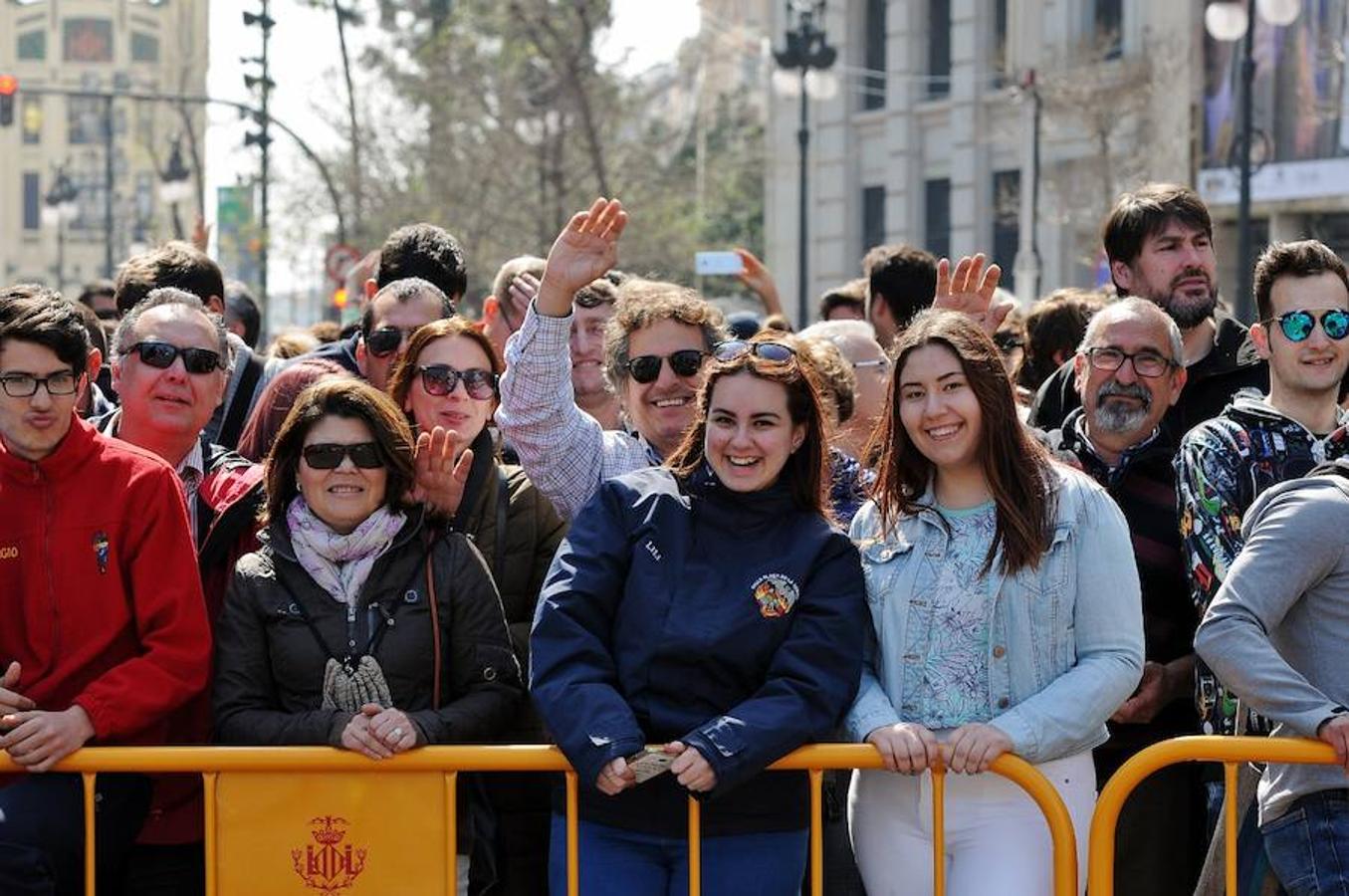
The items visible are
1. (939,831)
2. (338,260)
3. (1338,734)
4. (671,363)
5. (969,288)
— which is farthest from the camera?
(338,260)

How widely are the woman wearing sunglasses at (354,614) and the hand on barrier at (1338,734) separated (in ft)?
6.67

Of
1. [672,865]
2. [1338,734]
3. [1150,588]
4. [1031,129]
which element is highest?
[1031,129]

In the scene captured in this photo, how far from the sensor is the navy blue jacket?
4.69 meters

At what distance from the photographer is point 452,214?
32.1m

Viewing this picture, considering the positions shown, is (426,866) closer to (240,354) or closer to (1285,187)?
(240,354)

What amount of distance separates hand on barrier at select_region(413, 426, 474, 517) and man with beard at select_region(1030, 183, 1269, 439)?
A: 2.24m

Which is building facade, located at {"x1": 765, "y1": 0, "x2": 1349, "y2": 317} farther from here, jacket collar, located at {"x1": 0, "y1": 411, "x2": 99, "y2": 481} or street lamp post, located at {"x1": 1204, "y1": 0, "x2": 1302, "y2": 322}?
jacket collar, located at {"x1": 0, "y1": 411, "x2": 99, "y2": 481}

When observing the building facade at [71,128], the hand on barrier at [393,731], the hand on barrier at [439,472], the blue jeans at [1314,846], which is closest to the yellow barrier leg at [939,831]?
the blue jeans at [1314,846]

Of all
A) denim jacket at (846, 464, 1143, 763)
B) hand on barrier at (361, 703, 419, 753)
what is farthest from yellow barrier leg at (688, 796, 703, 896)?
hand on barrier at (361, 703, 419, 753)

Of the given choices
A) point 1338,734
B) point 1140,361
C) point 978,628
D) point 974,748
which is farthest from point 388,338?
point 1338,734

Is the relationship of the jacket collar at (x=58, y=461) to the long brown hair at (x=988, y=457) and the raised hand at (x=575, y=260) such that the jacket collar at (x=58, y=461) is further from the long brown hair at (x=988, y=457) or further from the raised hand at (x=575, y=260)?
the long brown hair at (x=988, y=457)

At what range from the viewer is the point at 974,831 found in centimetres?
474

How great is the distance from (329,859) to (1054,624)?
190 centimetres

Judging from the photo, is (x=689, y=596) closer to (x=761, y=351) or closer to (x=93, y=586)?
(x=761, y=351)
